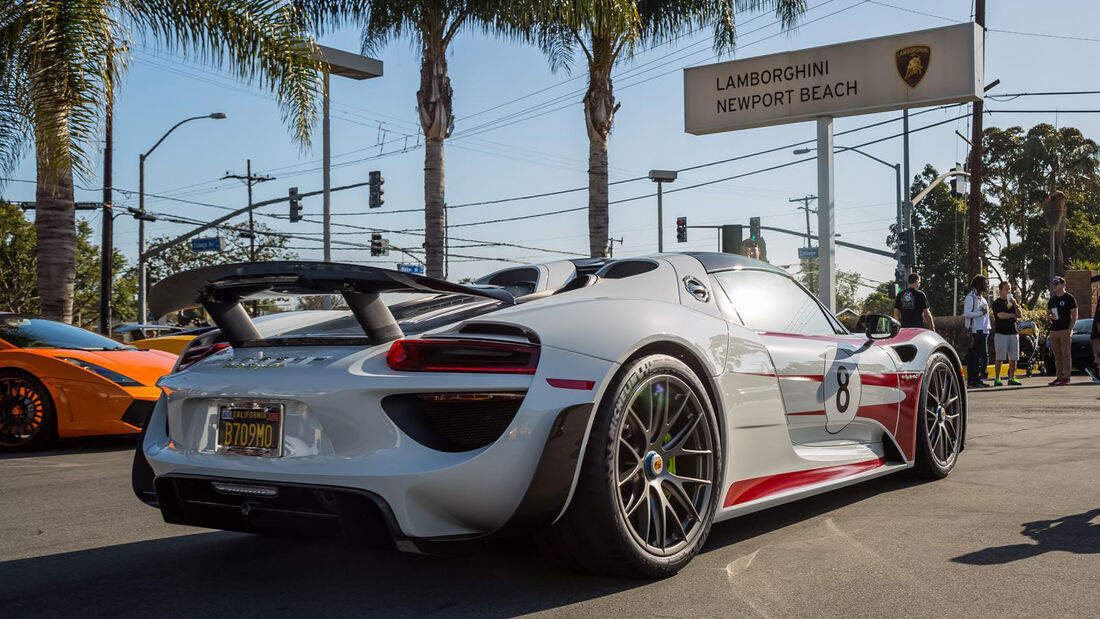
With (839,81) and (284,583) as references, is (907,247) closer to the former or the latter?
(839,81)

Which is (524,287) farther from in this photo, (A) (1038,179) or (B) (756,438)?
(A) (1038,179)

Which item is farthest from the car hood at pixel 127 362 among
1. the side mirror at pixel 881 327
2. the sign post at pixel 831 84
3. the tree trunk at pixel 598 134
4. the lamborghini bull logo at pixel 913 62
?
the lamborghini bull logo at pixel 913 62

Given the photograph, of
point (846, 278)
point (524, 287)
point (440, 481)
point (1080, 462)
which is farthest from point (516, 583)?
point (846, 278)

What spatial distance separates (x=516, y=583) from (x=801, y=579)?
1038 millimetres

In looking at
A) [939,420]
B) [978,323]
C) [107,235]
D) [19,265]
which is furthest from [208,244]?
[939,420]

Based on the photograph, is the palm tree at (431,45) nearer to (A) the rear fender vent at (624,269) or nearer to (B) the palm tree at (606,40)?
(B) the palm tree at (606,40)

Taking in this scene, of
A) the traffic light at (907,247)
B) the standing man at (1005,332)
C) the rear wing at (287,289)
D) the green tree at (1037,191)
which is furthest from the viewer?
the green tree at (1037,191)

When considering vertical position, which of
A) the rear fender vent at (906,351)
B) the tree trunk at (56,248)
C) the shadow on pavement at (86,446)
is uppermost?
the tree trunk at (56,248)

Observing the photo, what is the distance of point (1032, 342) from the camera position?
1983cm

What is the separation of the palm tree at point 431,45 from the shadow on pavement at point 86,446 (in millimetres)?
9029

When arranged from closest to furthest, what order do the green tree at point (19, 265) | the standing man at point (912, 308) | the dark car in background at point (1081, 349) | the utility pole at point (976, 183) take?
the standing man at point (912, 308), the dark car in background at point (1081, 349), the utility pole at point (976, 183), the green tree at point (19, 265)

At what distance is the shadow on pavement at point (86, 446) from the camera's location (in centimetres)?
829

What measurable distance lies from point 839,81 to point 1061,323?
7280 millimetres

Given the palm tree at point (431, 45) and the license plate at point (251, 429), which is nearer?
the license plate at point (251, 429)
